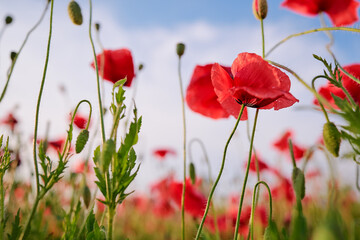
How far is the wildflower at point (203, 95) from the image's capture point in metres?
1.30

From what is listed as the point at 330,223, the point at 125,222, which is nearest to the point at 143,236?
the point at 125,222

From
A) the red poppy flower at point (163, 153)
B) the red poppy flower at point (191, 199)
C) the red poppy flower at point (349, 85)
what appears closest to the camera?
the red poppy flower at point (349, 85)

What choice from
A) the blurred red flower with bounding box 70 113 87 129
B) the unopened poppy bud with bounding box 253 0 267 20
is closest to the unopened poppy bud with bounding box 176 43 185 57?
the unopened poppy bud with bounding box 253 0 267 20

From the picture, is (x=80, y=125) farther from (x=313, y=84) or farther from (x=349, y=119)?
(x=349, y=119)

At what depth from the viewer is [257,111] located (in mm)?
1009

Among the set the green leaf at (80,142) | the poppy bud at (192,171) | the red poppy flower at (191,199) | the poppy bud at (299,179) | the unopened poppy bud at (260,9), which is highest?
the unopened poppy bud at (260,9)

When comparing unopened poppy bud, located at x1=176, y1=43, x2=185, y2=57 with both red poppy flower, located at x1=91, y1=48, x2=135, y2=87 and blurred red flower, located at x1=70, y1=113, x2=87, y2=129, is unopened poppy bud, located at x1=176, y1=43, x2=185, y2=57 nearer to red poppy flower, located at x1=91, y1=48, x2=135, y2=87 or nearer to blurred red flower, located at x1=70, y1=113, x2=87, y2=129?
red poppy flower, located at x1=91, y1=48, x2=135, y2=87

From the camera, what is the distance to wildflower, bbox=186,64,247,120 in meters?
1.30

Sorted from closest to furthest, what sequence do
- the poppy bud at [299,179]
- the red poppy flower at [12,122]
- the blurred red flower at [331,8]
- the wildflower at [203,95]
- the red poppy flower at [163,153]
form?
the poppy bud at [299,179] < the wildflower at [203,95] < the blurred red flower at [331,8] < the red poppy flower at [12,122] < the red poppy flower at [163,153]

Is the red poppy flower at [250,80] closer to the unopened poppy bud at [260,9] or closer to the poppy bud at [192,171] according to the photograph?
the unopened poppy bud at [260,9]

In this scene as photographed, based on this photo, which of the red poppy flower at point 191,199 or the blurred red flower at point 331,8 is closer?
the blurred red flower at point 331,8

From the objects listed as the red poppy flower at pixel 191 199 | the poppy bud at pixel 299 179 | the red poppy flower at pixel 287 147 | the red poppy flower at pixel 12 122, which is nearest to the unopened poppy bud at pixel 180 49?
the poppy bud at pixel 299 179

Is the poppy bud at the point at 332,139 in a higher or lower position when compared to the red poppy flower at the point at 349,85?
lower

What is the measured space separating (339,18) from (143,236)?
2772 mm
